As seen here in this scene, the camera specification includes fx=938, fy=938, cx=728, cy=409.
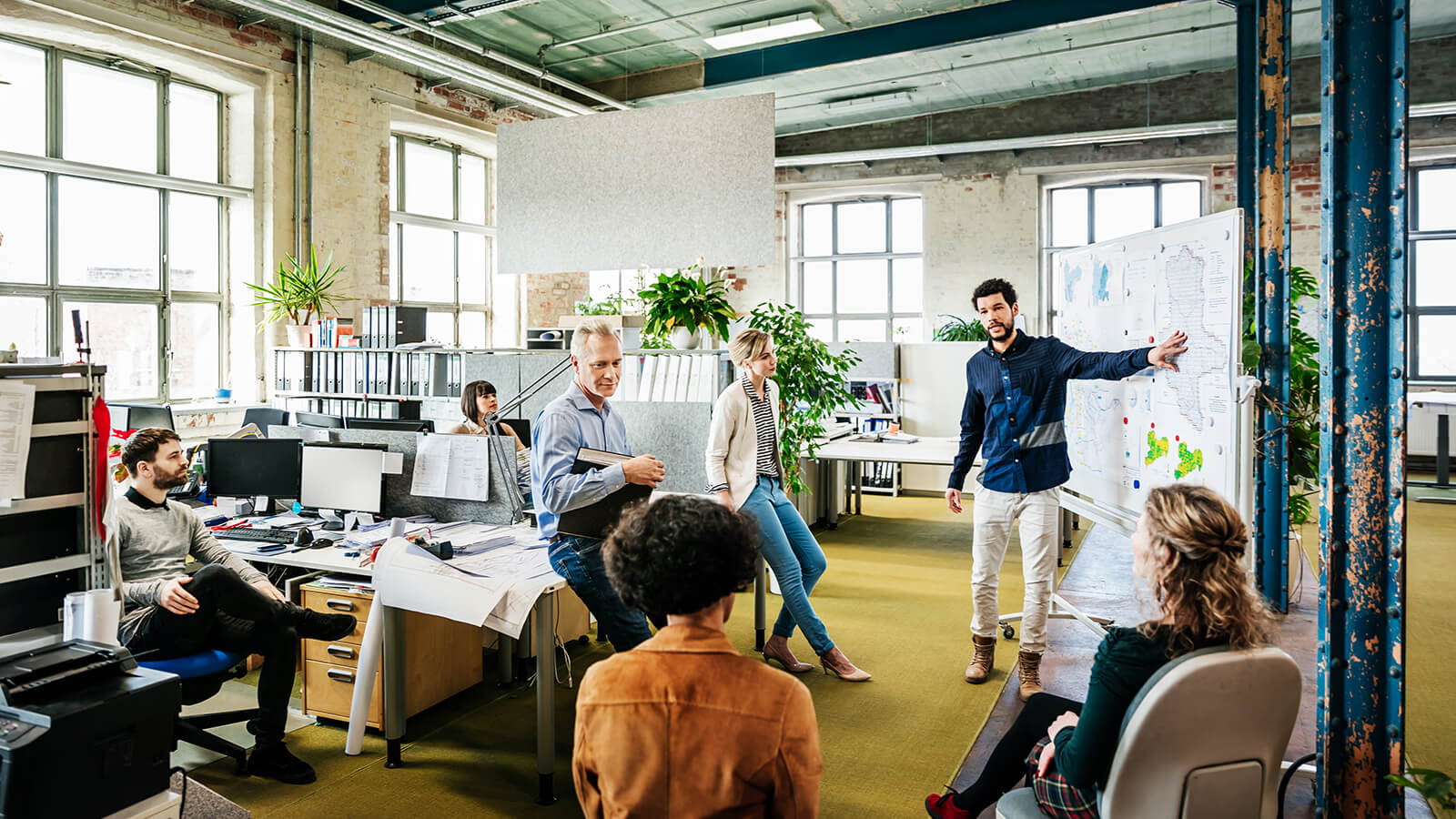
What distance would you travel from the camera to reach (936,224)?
452 inches

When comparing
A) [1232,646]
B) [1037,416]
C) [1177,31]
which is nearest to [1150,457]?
[1037,416]

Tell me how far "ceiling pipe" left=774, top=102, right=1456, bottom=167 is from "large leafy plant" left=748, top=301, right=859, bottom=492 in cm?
475

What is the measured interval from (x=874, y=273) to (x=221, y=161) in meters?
7.49

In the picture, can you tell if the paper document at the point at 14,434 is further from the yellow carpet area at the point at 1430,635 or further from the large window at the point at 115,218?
the large window at the point at 115,218

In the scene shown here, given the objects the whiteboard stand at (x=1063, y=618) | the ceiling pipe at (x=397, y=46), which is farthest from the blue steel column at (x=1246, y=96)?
the ceiling pipe at (x=397, y=46)

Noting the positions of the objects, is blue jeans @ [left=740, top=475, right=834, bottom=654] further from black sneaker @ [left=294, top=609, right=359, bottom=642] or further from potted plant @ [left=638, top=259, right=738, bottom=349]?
black sneaker @ [left=294, top=609, right=359, bottom=642]

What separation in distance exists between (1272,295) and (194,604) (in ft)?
15.5

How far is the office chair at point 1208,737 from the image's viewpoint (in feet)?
5.65

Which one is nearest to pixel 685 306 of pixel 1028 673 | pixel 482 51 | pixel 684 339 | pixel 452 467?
pixel 684 339

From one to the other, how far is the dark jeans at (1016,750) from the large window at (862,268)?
957 cm

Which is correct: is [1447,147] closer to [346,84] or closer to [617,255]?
[617,255]

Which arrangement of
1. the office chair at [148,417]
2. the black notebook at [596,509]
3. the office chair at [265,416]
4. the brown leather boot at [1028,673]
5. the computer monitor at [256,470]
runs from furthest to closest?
the office chair at [265,416] → the office chair at [148,417] → the computer monitor at [256,470] → the brown leather boot at [1028,673] → the black notebook at [596,509]

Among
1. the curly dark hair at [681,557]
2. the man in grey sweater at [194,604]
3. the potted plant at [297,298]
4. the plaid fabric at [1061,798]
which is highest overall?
the potted plant at [297,298]

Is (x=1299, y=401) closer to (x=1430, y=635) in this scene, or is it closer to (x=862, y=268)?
(x=1430, y=635)
